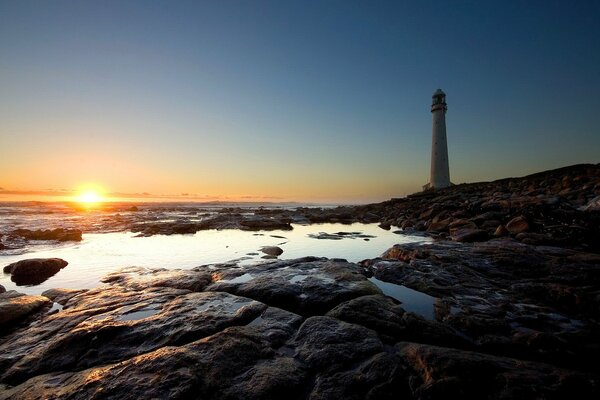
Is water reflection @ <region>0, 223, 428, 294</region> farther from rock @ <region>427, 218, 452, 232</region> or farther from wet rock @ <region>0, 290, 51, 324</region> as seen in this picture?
rock @ <region>427, 218, 452, 232</region>

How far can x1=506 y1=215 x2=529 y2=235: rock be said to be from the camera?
430 inches

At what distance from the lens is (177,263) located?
9.37 metres

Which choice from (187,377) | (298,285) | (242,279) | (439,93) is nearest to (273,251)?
(242,279)

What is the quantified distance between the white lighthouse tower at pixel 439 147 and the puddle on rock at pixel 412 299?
44.6m

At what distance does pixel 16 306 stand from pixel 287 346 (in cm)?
501

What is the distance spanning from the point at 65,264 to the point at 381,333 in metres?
10.2

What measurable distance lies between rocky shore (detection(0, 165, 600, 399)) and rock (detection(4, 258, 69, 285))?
8.45 ft

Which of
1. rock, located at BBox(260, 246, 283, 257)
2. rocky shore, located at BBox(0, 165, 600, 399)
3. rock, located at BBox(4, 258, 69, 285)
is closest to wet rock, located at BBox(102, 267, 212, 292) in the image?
rocky shore, located at BBox(0, 165, 600, 399)

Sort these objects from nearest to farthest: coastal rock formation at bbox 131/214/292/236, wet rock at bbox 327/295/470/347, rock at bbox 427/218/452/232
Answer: wet rock at bbox 327/295/470/347
rock at bbox 427/218/452/232
coastal rock formation at bbox 131/214/292/236

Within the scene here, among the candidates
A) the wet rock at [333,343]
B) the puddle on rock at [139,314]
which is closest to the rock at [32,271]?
the puddle on rock at [139,314]

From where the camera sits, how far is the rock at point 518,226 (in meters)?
10.9

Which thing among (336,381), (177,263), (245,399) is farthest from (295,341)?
(177,263)

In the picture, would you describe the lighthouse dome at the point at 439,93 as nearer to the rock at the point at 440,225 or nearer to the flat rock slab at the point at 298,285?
the rock at the point at 440,225

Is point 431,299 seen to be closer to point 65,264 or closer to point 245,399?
point 245,399
